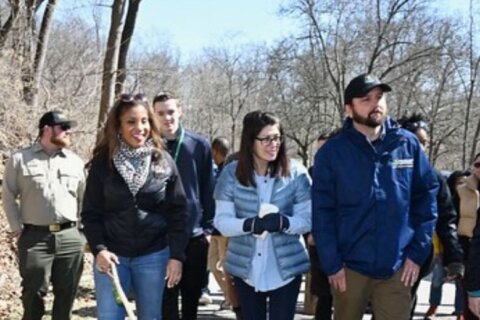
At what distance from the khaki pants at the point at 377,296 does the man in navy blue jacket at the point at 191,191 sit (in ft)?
4.33

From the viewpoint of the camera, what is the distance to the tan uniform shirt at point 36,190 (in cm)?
599

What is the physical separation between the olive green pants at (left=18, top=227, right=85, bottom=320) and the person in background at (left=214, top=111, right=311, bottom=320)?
1904 mm

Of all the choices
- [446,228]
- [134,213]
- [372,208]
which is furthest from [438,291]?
→ [134,213]

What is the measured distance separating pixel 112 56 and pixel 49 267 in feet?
33.0

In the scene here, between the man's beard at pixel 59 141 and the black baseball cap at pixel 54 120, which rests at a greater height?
the black baseball cap at pixel 54 120

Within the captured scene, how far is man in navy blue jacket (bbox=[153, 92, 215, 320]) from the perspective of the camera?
17.6 ft

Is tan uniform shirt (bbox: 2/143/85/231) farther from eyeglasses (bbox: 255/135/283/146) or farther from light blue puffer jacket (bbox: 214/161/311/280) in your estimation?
eyeglasses (bbox: 255/135/283/146)

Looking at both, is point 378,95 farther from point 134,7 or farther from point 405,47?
point 405,47

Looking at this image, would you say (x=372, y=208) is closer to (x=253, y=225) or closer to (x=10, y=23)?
(x=253, y=225)

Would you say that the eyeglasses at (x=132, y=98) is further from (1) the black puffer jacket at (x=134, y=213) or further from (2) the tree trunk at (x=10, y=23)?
(2) the tree trunk at (x=10, y=23)

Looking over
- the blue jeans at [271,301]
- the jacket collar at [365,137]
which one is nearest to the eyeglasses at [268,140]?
the jacket collar at [365,137]

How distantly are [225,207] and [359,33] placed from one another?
34.2 meters

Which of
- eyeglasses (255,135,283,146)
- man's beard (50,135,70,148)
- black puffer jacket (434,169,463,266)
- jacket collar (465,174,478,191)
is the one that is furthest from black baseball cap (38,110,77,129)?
jacket collar (465,174,478,191)

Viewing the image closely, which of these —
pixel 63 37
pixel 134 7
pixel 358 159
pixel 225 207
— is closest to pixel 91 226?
pixel 225 207
